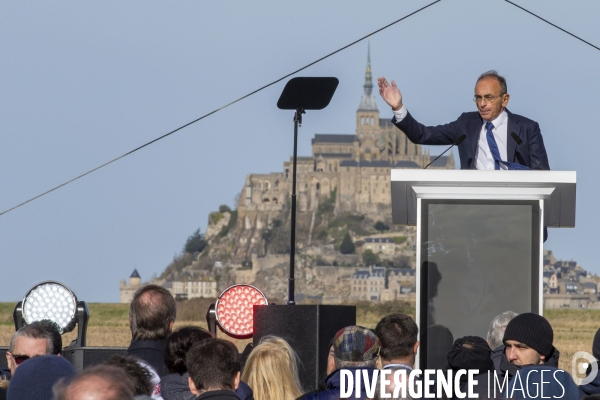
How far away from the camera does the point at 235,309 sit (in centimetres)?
468

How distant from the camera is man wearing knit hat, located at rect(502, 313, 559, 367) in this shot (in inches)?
129

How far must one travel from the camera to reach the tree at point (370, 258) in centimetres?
11588

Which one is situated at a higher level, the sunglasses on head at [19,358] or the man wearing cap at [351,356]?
the man wearing cap at [351,356]

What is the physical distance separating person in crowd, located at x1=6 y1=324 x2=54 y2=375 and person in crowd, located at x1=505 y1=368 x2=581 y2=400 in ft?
5.01

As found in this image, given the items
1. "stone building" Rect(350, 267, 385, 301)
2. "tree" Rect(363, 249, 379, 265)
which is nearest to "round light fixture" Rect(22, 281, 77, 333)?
"stone building" Rect(350, 267, 385, 301)

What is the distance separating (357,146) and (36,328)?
447ft

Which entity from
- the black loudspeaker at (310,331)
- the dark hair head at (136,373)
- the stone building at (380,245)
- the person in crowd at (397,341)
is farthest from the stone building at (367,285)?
the dark hair head at (136,373)

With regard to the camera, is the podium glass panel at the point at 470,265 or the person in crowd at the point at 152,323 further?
the person in crowd at the point at 152,323

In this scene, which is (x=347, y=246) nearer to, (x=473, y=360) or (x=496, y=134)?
(x=496, y=134)

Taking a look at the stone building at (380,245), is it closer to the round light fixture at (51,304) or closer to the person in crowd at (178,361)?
the round light fixture at (51,304)

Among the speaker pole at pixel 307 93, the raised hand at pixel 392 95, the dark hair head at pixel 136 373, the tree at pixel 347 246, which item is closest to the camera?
the dark hair head at pixel 136 373

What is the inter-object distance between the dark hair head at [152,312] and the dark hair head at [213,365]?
0.75 metres

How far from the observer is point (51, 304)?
4785 millimetres

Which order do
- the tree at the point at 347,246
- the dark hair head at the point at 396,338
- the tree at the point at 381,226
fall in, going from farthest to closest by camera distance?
the tree at the point at 381,226 < the tree at the point at 347,246 < the dark hair head at the point at 396,338
